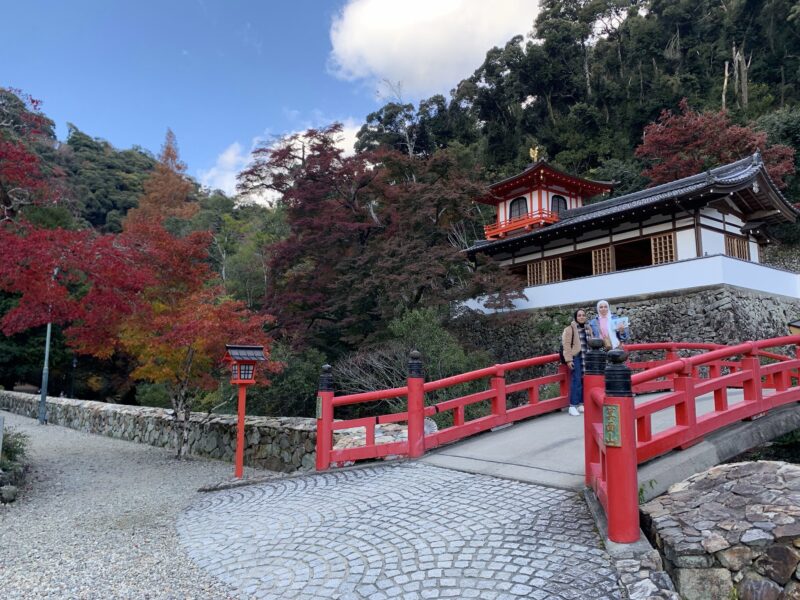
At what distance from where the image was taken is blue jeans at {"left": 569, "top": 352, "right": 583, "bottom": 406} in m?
7.43

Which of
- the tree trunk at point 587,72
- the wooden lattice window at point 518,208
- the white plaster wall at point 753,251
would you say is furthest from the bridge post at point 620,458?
the tree trunk at point 587,72

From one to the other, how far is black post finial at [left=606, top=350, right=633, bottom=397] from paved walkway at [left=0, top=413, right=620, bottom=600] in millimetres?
1055

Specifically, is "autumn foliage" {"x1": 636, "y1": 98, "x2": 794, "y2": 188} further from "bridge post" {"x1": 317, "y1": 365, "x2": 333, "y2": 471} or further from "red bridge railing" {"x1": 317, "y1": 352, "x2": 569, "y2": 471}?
"bridge post" {"x1": 317, "y1": 365, "x2": 333, "y2": 471}

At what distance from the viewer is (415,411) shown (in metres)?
6.54

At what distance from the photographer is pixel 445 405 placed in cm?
685

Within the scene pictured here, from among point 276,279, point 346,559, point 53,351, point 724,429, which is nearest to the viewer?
point 346,559

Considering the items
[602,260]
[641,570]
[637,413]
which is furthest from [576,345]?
[602,260]

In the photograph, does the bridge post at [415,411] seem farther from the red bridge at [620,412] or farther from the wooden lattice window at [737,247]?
the wooden lattice window at [737,247]

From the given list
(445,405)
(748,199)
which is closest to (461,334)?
(445,405)

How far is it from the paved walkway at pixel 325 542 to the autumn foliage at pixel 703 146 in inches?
963

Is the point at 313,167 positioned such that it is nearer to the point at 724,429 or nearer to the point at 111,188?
the point at 724,429

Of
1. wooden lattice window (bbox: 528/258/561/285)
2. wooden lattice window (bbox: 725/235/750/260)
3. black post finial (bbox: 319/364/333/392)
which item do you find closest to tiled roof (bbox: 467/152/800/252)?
wooden lattice window (bbox: 528/258/561/285)

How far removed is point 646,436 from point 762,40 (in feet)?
137

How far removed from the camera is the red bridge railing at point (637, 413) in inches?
139
